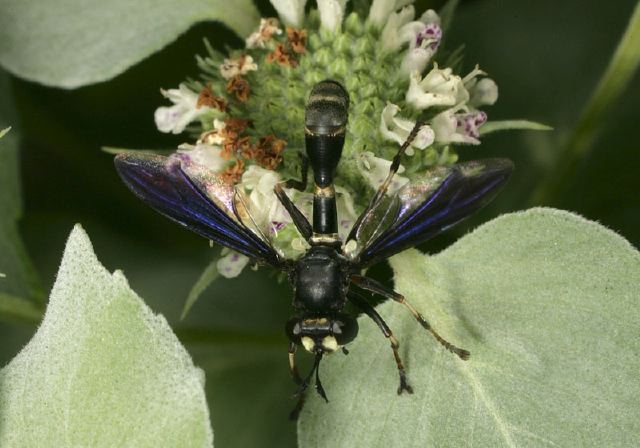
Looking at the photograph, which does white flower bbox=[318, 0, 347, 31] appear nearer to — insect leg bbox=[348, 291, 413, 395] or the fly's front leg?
the fly's front leg

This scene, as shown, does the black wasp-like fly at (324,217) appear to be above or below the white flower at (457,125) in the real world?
below

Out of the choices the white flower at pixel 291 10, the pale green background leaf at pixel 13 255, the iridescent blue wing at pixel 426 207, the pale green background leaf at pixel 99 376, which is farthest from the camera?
the pale green background leaf at pixel 13 255

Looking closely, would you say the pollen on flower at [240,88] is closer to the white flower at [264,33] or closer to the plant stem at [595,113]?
the white flower at [264,33]

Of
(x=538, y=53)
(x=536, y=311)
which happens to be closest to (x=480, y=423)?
(x=536, y=311)

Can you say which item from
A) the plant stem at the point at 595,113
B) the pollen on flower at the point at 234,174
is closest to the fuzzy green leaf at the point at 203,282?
the pollen on flower at the point at 234,174

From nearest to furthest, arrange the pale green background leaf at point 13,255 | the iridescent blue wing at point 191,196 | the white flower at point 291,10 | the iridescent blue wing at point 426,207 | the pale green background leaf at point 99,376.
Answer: the pale green background leaf at point 99,376 < the iridescent blue wing at point 426,207 < the iridescent blue wing at point 191,196 < the white flower at point 291,10 < the pale green background leaf at point 13,255

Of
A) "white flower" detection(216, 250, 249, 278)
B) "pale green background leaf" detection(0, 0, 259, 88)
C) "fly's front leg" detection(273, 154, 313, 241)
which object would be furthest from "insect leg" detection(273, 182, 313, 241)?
"pale green background leaf" detection(0, 0, 259, 88)
